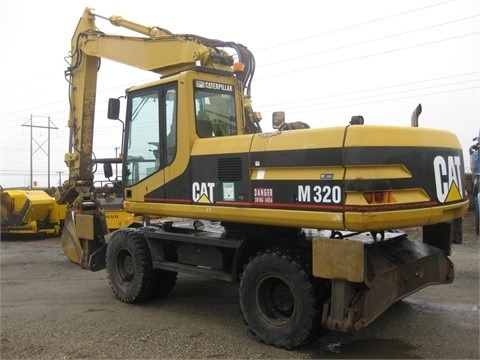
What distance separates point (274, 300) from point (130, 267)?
259cm

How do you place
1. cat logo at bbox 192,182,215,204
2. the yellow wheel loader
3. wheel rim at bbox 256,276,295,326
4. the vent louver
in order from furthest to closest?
the yellow wheel loader, cat logo at bbox 192,182,215,204, the vent louver, wheel rim at bbox 256,276,295,326

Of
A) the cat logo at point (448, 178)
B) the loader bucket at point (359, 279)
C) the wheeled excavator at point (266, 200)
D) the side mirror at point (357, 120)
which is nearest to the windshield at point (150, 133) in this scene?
the wheeled excavator at point (266, 200)

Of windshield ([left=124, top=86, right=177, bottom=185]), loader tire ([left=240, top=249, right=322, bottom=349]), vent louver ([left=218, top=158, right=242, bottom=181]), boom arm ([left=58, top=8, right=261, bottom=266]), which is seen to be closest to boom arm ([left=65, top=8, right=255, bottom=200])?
boom arm ([left=58, top=8, right=261, bottom=266])

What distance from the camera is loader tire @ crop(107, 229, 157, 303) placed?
6336 millimetres

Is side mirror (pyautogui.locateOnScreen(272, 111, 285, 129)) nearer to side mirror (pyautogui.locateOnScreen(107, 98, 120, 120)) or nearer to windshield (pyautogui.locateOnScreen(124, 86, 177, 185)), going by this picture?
windshield (pyautogui.locateOnScreen(124, 86, 177, 185))

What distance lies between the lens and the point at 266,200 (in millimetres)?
4793

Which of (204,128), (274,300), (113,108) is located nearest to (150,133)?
(113,108)

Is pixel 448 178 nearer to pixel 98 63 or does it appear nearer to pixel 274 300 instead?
pixel 274 300

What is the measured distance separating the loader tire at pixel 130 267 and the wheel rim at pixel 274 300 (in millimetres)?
2029

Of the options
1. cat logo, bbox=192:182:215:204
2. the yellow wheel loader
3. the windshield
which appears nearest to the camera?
cat logo, bbox=192:182:215:204

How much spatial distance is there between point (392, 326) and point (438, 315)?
26.0 inches

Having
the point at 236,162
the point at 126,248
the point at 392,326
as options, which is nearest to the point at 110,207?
the point at 126,248

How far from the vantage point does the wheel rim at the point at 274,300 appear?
4762 millimetres

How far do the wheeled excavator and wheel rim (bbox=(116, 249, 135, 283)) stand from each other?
0.02m
